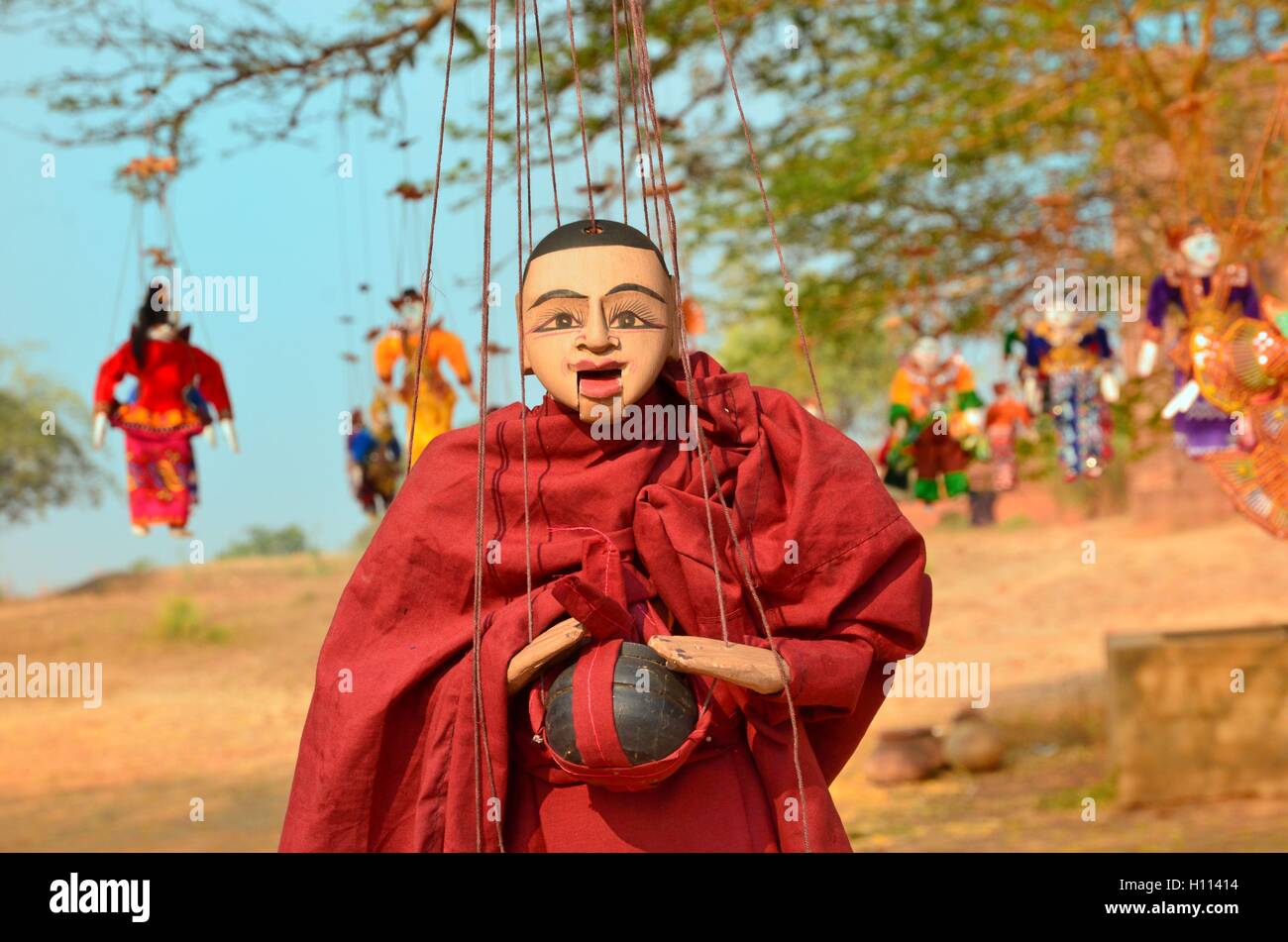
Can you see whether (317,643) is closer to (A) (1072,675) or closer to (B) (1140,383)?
(A) (1072,675)

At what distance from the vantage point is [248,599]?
15.9 metres

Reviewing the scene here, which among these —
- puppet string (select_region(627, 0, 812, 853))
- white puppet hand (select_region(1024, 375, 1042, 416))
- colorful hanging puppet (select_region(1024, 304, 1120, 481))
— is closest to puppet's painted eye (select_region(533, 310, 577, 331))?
puppet string (select_region(627, 0, 812, 853))

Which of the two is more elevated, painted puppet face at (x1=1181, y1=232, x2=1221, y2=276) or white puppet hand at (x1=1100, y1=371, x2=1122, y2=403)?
painted puppet face at (x1=1181, y1=232, x2=1221, y2=276)

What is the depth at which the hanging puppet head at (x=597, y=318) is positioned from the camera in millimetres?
2553

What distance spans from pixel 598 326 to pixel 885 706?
1036 centimetres

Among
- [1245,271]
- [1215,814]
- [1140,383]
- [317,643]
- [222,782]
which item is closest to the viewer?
[1245,271]

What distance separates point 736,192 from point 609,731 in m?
7.01

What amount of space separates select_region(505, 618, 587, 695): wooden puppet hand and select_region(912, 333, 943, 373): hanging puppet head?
14.0 ft

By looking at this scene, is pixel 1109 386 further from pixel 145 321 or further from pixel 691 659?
pixel 691 659

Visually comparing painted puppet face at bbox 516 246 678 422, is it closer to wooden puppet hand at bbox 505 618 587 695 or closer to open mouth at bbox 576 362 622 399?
open mouth at bbox 576 362 622 399

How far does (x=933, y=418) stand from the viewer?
6270 mm

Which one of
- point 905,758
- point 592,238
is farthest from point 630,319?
point 905,758

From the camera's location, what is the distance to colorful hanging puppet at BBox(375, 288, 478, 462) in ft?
17.9
